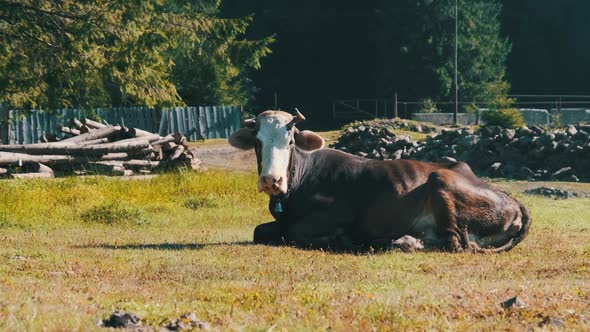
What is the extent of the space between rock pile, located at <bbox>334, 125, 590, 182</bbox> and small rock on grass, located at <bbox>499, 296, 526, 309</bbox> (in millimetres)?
21107

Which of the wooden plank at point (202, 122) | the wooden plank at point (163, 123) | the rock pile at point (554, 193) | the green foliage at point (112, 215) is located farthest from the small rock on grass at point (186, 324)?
the wooden plank at point (202, 122)

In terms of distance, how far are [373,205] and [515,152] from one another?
733 inches

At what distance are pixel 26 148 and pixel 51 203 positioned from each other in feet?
25.3

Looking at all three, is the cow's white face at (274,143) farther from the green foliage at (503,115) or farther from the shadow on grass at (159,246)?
the green foliage at (503,115)

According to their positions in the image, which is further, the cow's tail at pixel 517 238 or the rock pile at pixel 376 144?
the rock pile at pixel 376 144

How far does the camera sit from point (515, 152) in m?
32.2

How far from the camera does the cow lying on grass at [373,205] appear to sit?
1399 centimetres

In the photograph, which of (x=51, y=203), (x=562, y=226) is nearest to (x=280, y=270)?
(x=562, y=226)

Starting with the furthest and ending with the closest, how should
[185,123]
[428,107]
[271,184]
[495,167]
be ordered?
1. [428,107]
2. [185,123]
3. [495,167]
4. [271,184]

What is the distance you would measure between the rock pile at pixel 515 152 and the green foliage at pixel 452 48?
85.8 feet

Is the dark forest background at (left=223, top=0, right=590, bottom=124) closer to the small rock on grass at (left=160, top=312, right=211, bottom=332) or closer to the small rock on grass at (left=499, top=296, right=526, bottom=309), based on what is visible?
the small rock on grass at (left=499, top=296, right=526, bottom=309)

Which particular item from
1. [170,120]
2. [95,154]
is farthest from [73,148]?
[170,120]

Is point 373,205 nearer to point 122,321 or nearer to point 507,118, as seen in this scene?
point 122,321

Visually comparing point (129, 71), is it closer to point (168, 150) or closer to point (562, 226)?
point (168, 150)
